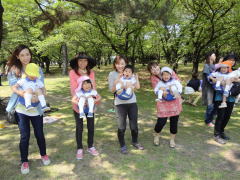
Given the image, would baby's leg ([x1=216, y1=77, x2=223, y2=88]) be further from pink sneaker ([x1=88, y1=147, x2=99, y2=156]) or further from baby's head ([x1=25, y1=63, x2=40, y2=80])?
baby's head ([x1=25, y1=63, x2=40, y2=80])

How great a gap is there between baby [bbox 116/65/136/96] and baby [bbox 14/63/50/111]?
1130mm

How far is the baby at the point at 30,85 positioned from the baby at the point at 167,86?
1775 millimetres

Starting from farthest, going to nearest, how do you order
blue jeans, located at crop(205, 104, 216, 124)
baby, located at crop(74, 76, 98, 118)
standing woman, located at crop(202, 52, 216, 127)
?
1. blue jeans, located at crop(205, 104, 216, 124)
2. standing woman, located at crop(202, 52, 216, 127)
3. baby, located at crop(74, 76, 98, 118)

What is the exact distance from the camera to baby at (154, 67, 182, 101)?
305 centimetres

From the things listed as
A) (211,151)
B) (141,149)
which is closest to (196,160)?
(211,151)

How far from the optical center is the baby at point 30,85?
240 cm

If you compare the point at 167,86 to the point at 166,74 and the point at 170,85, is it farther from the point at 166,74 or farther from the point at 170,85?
the point at 166,74

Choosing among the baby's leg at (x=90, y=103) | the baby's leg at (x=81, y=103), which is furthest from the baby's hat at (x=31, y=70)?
the baby's leg at (x=90, y=103)

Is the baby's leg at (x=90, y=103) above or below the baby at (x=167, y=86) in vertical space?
below

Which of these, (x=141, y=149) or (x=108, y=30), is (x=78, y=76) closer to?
(x=141, y=149)

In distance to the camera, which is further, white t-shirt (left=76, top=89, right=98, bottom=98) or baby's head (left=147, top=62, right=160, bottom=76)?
baby's head (left=147, top=62, right=160, bottom=76)

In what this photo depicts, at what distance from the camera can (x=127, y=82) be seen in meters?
2.97

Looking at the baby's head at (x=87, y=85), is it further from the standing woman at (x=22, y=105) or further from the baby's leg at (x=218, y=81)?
the baby's leg at (x=218, y=81)

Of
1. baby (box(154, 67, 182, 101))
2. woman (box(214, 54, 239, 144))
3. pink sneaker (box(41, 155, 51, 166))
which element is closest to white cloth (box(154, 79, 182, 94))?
baby (box(154, 67, 182, 101))
